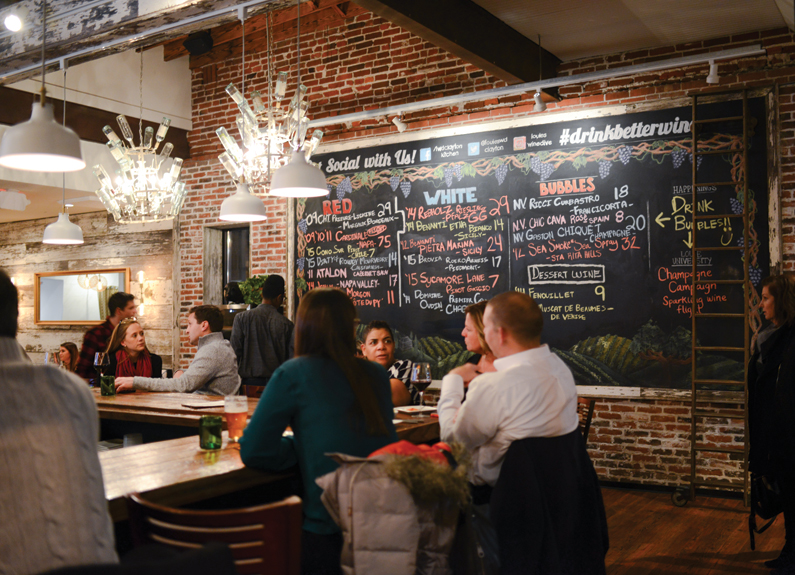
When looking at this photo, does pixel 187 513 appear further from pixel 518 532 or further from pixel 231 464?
pixel 518 532

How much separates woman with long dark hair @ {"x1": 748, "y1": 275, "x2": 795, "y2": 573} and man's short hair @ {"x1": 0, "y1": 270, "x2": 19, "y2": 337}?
133 inches

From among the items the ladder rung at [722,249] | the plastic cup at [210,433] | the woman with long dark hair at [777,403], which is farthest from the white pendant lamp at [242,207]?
the ladder rung at [722,249]

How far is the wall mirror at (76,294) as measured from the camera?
8719mm

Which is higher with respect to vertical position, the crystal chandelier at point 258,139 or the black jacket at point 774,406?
the crystal chandelier at point 258,139

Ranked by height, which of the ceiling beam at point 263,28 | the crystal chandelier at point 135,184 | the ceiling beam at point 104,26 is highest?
the ceiling beam at point 263,28

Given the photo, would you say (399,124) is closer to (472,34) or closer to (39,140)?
(472,34)

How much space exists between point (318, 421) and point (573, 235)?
3.80 metres

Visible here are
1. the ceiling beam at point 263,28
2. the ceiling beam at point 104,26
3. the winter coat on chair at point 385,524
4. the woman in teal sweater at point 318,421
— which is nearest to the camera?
the winter coat on chair at point 385,524

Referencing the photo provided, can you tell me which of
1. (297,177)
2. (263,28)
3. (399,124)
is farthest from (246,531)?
(263,28)

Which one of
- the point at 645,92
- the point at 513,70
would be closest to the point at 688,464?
the point at 645,92

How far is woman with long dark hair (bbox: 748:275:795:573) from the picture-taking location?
3.38m

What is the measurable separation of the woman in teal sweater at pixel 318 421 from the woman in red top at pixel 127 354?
9.40 ft

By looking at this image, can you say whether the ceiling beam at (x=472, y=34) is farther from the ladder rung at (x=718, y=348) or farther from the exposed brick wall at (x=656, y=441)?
the exposed brick wall at (x=656, y=441)

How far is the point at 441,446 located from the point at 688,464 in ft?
11.8
